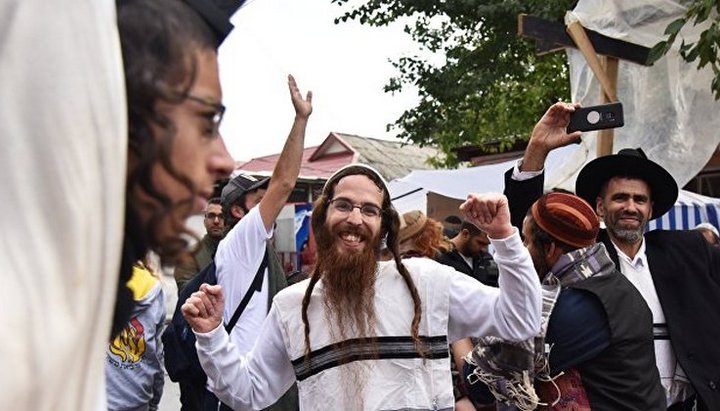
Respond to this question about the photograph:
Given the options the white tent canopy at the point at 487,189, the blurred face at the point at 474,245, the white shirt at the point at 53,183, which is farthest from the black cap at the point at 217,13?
the white tent canopy at the point at 487,189

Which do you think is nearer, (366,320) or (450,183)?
(366,320)

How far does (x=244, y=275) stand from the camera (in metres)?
4.35

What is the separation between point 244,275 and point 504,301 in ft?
5.29

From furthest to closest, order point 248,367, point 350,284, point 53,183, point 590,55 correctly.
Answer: point 590,55 → point 248,367 → point 350,284 → point 53,183

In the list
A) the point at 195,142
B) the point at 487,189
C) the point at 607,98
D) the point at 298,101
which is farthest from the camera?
the point at 487,189

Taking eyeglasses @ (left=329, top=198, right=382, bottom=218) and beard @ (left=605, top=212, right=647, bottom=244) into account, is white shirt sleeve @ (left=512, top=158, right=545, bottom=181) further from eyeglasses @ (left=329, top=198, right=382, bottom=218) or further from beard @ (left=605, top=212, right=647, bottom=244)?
beard @ (left=605, top=212, right=647, bottom=244)

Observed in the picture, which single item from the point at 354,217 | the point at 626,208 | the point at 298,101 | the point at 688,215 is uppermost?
the point at 688,215

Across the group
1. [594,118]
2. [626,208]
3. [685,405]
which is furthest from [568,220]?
[685,405]

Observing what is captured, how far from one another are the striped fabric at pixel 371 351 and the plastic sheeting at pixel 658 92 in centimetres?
489

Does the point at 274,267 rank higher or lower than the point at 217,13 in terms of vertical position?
higher

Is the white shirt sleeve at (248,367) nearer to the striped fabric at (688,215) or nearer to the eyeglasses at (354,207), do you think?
the eyeglasses at (354,207)

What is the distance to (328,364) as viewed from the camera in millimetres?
3092

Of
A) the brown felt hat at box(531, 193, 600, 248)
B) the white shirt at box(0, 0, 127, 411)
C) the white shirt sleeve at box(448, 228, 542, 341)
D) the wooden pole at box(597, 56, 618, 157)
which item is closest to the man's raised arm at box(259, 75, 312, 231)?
the brown felt hat at box(531, 193, 600, 248)

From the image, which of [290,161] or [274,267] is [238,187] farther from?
[290,161]
